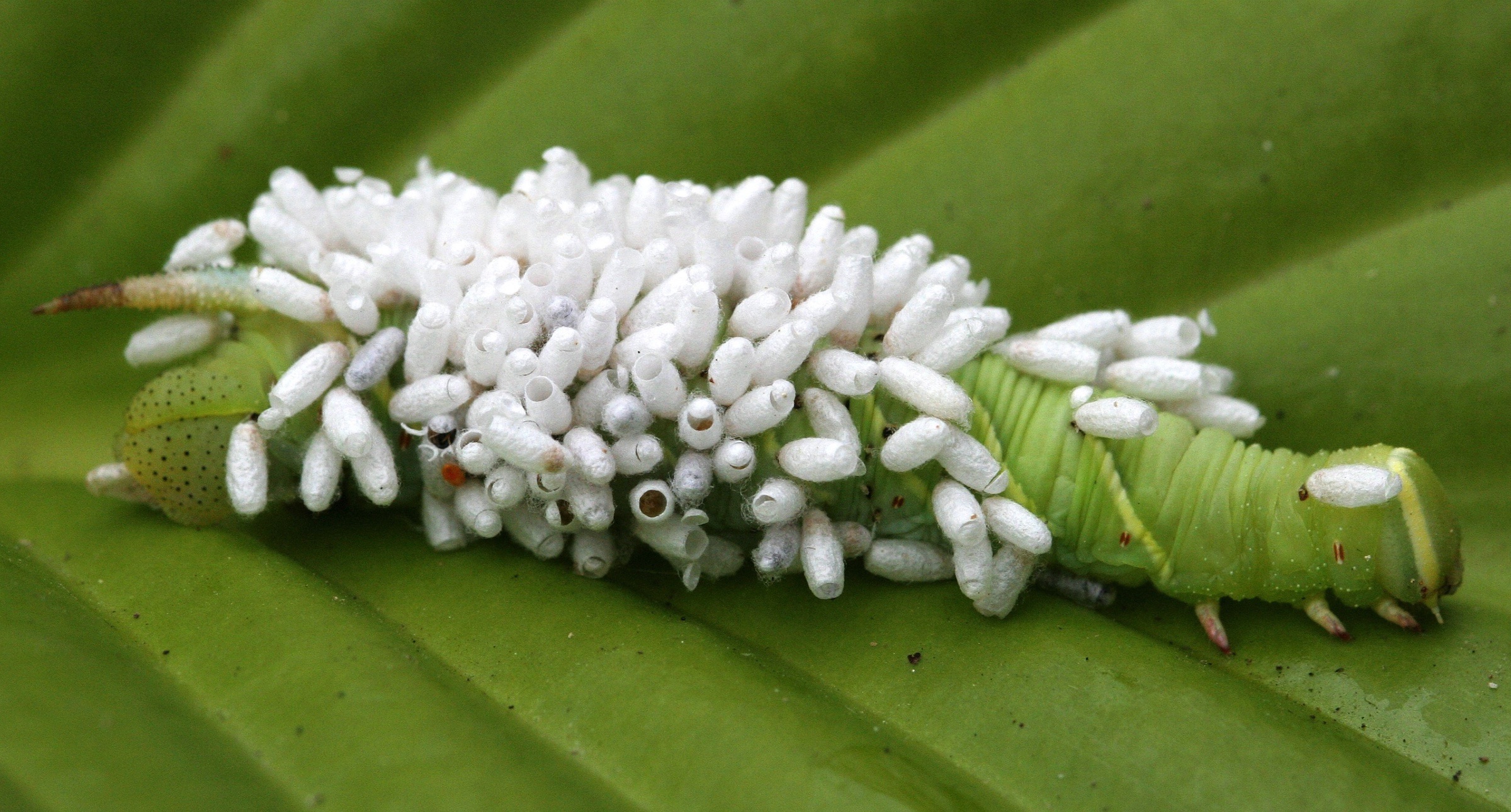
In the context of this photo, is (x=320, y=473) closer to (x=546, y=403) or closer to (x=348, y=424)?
(x=348, y=424)

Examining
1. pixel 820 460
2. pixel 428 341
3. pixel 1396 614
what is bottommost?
pixel 1396 614

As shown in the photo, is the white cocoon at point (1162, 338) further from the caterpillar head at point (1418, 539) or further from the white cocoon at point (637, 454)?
the white cocoon at point (637, 454)

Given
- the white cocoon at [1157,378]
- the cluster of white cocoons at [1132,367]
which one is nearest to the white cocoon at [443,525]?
the cluster of white cocoons at [1132,367]

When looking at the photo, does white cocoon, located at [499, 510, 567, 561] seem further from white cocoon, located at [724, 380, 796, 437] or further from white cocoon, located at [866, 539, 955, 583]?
white cocoon, located at [866, 539, 955, 583]

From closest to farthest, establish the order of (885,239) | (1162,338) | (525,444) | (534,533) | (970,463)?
1. (525,444)
2. (970,463)
3. (534,533)
4. (1162,338)
5. (885,239)

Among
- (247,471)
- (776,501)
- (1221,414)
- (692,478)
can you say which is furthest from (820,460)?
(247,471)

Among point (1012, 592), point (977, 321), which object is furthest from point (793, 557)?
point (977, 321)

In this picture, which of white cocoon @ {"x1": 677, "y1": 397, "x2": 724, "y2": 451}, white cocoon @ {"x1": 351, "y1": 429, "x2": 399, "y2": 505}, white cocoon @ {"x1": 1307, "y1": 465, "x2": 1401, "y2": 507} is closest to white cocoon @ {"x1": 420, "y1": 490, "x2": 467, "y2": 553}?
white cocoon @ {"x1": 351, "y1": 429, "x2": 399, "y2": 505}
